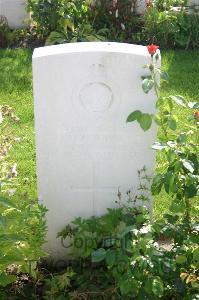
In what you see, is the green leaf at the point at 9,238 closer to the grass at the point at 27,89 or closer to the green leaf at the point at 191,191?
the green leaf at the point at 191,191

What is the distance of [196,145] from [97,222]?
0.74 metres

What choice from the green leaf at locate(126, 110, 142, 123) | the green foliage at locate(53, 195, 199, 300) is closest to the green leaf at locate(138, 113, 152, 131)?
the green leaf at locate(126, 110, 142, 123)

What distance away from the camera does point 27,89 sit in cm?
599

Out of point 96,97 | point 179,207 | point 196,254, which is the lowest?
point 196,254

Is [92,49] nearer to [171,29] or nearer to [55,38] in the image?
[55,38]

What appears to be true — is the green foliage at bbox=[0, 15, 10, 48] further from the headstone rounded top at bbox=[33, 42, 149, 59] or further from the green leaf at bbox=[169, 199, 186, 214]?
the green leaf at bbox=[169, 199, 186, 214]

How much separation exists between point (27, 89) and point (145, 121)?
123 inches

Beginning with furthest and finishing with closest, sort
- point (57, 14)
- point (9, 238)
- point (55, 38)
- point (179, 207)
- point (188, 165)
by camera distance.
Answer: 1. point (57, 14)
2. point (55, 38)
3. point (179, 207)
4. point (188, 165)
5. point (9, 238)

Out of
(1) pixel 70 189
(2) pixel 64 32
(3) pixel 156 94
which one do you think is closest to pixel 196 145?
(3) pixel 156 94

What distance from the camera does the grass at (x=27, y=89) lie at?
180 inches

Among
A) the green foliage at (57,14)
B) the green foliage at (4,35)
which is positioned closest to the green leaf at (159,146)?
the green foliage at (57,14)

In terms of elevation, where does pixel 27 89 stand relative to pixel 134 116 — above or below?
below

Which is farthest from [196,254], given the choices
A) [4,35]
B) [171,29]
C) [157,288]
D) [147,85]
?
[4,35]

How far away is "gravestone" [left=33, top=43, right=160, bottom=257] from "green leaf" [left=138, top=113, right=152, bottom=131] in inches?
4.9
